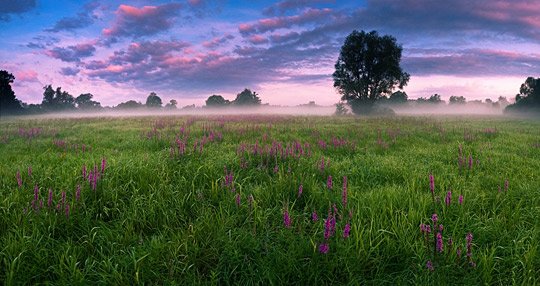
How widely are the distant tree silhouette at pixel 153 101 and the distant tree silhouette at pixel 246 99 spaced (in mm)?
46706

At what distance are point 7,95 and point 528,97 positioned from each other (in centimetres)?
13460

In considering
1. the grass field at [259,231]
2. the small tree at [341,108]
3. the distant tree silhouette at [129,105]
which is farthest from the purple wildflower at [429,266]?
the distant tree silhouette at [129,105]

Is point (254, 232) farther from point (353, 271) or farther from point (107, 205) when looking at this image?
point (107, 205)

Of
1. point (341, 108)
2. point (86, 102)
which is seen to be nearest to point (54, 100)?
point (86, 102)

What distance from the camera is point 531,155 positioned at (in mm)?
8031

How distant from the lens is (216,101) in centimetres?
14838

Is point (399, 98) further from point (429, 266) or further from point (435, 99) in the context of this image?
point (429, 266)

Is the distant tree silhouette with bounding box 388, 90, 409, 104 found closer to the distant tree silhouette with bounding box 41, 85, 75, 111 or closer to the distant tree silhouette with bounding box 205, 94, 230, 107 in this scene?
the distant tree silhouette with bounding box 205, 94, 230, 107

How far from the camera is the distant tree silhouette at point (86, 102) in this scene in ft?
457

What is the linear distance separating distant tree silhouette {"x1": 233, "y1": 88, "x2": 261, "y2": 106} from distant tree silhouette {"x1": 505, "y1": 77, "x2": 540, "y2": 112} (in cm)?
9484

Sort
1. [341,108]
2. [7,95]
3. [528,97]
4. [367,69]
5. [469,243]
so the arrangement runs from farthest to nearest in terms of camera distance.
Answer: [528,97] < [7,95] < [341,108] < [367,69] < [469,243]

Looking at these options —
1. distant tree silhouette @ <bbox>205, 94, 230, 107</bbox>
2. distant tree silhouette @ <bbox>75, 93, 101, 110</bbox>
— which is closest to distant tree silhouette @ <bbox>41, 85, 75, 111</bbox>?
distant tree silhouette @ <bbox>75, 93, 101, 110</bbox>

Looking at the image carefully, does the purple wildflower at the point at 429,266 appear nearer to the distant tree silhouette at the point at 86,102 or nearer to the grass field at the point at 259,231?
the grass field at the point at 259,231

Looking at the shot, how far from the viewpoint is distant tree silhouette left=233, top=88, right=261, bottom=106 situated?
137875mm
